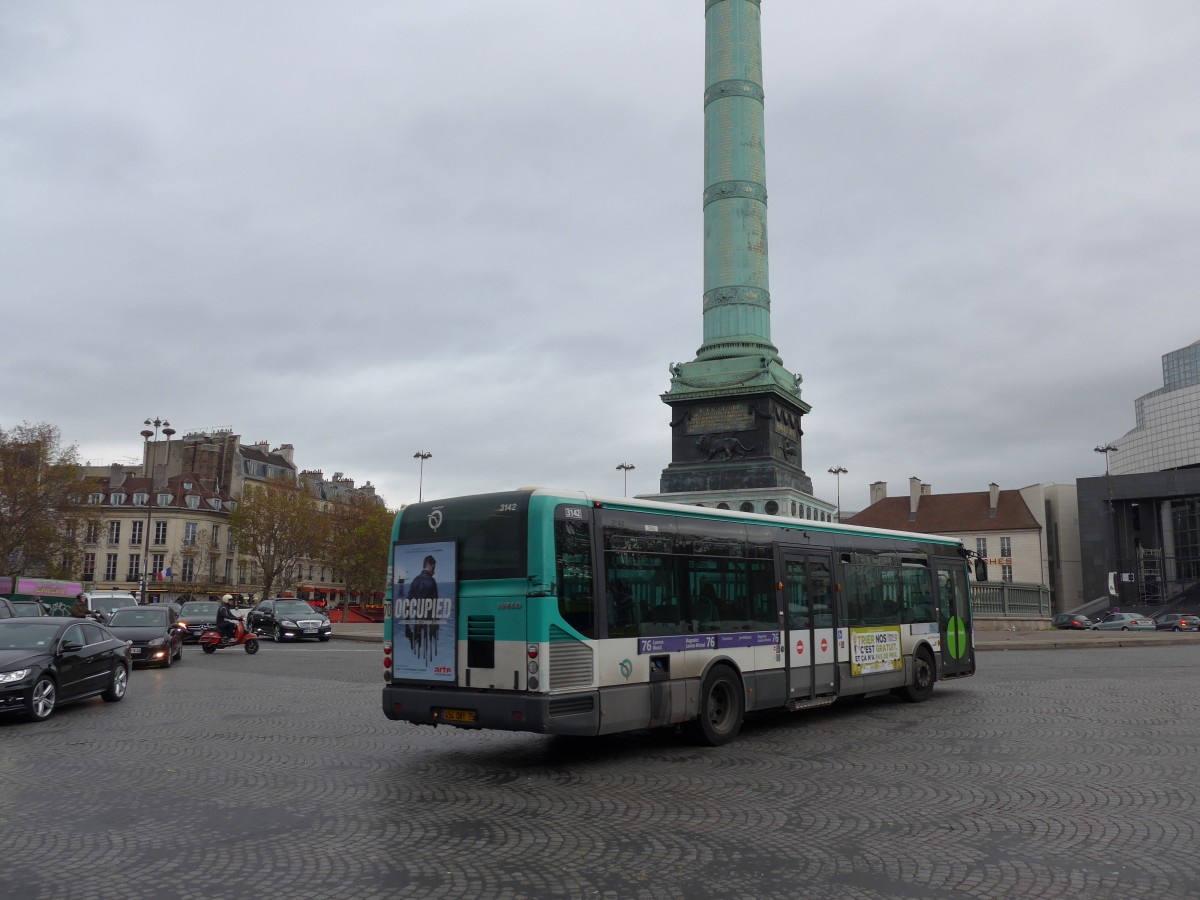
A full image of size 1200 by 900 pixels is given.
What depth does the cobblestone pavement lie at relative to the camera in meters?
5.96

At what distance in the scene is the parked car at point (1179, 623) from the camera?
56.6 m

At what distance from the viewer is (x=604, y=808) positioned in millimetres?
7941

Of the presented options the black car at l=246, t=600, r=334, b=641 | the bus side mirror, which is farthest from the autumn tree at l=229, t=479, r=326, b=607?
the bus side mirror

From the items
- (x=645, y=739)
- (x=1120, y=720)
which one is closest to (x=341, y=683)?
(x=645, y=739)

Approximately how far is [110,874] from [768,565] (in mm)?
8027

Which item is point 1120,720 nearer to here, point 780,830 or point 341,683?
point 780,830

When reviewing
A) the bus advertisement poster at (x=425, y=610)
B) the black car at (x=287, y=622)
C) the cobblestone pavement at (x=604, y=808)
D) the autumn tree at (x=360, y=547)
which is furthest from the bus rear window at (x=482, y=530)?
the autumn tree at (x=360, y=547)

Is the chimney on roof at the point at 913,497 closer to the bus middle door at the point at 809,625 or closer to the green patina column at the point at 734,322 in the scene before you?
the green patina column at the point at 734,322

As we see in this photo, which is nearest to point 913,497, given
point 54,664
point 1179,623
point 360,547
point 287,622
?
point 1179,623

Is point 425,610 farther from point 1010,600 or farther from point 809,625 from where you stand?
point 1010,600

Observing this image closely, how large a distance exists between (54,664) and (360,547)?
235 ft

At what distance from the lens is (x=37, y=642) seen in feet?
45.3

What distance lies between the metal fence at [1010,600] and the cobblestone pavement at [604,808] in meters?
29.1

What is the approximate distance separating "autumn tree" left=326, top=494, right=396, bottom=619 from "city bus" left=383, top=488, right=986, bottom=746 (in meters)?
71.9
